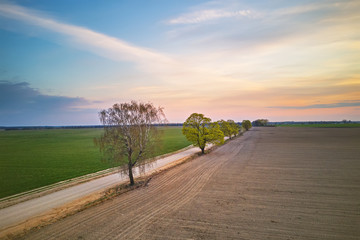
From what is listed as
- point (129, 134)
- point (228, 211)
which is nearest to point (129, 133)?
point (129, 134)

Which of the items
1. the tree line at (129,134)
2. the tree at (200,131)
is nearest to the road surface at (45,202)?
the tree line at (129,134)

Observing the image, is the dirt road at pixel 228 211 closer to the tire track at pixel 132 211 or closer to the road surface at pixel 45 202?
the tire track at pixel 132 211

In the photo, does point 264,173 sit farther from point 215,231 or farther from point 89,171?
point 89,171

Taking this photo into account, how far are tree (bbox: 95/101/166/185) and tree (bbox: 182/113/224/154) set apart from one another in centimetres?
2369

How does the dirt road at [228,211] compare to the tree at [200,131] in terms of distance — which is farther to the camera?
the tree at [200,131]

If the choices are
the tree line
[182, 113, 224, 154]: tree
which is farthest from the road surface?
[182, 113, 224, 154]: tree

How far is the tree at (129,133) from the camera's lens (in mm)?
24031

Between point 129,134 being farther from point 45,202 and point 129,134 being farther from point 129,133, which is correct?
point 45,202

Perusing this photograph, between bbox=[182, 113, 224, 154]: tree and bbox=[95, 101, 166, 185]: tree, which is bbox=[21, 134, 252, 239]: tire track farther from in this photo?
bbox=[182, 113, 224, 154]: tree

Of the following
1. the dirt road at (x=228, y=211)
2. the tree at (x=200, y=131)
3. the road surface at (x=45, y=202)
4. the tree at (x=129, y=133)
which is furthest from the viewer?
the tree at (x=200, y=131)

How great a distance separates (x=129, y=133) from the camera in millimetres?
24875

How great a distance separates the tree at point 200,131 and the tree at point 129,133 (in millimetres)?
23692

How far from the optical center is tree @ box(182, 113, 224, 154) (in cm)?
5009

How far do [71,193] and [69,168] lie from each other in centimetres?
1513
